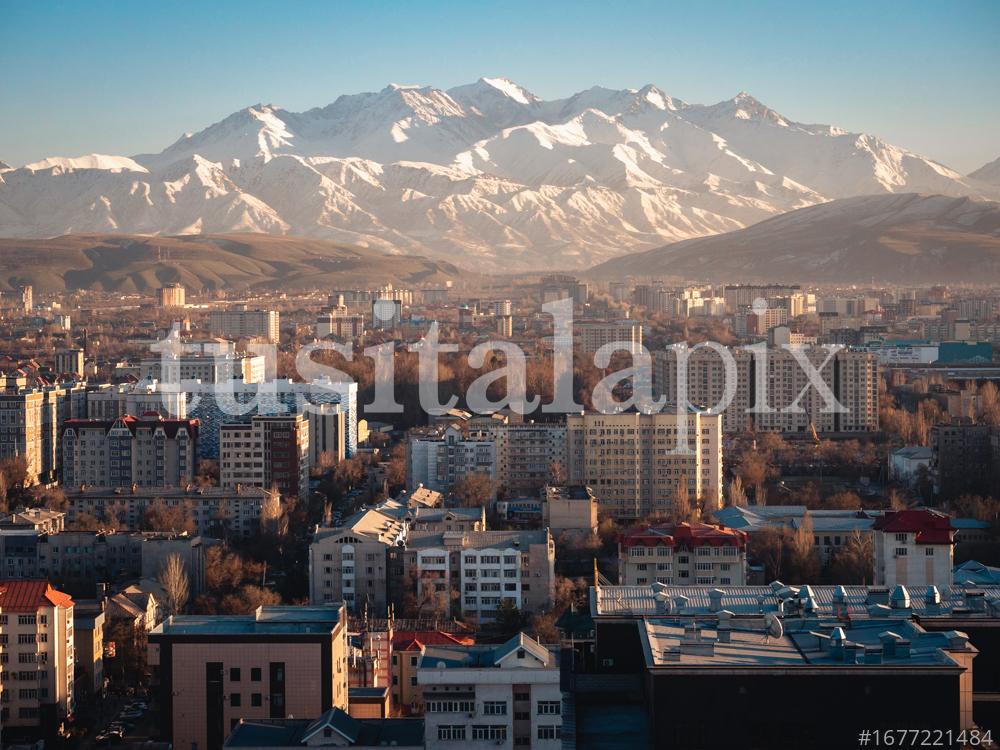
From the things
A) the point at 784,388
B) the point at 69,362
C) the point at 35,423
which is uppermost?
the point at 69,362

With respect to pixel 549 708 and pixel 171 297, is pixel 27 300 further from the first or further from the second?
pixel 549 708

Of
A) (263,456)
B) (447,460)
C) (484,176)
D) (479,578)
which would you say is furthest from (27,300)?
(479,578)

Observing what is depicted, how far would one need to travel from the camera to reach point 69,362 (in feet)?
72.6

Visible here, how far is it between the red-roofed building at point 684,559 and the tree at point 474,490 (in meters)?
2.96

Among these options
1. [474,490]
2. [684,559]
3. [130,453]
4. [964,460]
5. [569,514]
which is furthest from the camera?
[130,453]

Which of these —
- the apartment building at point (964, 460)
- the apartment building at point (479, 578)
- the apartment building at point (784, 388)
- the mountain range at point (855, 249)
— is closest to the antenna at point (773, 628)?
the apartment building at point (479, 578)

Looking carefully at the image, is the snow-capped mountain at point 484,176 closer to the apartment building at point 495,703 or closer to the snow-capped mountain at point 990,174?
the snow-capped mountain at point 990,174

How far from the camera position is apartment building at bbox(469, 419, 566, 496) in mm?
13773

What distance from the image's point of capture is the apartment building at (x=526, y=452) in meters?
13.8

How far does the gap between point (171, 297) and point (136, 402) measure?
24.9 metres

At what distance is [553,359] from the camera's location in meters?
22.5

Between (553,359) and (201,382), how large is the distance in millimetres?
5700

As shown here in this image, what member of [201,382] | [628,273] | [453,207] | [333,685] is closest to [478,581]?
[333,685]

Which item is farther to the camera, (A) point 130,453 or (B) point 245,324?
(B) point 245,324
